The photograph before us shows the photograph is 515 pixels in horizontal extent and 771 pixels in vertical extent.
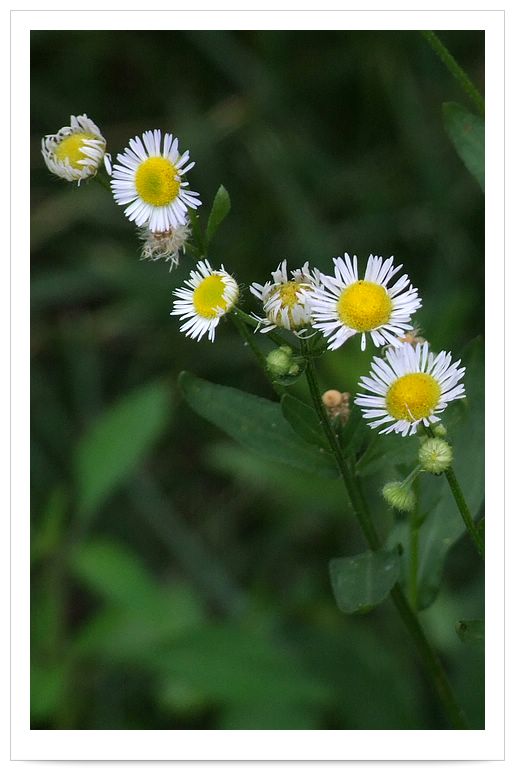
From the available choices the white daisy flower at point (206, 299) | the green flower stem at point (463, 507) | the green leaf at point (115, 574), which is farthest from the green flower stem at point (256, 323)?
the green leaf at point (115, 574)

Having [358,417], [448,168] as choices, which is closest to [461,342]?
[448,168]

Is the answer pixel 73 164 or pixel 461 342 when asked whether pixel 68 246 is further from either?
pixel 73 164

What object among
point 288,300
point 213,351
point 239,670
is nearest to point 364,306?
point 288,300

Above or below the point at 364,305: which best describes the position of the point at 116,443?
below

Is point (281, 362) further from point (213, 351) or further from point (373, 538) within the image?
point (213, 351)

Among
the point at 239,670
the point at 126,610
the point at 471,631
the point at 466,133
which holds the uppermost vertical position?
the point at 466,133

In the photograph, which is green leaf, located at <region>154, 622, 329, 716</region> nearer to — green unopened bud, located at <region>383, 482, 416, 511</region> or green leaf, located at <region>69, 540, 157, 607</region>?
green leaf, located at <region>69, 540, 157, 607</region>
